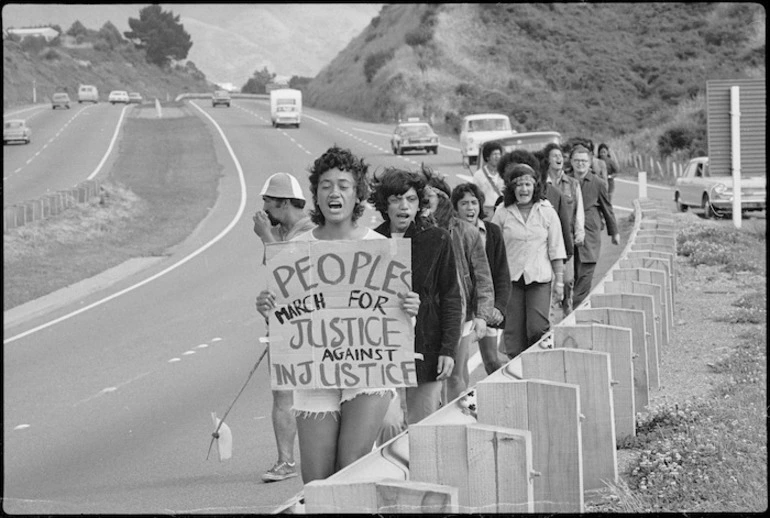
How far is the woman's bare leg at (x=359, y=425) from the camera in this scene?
17.6ft

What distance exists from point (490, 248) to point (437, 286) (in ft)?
8.07

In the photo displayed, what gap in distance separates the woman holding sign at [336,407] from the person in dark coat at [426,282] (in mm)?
615

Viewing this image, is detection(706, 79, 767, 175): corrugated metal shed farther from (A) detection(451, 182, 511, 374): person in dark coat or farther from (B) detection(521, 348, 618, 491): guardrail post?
(B) detection(521, 348, 618, 491): guardrail post

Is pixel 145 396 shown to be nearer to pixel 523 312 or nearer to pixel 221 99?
pixel 523 312

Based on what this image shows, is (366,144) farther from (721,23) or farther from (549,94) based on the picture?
(721,23)

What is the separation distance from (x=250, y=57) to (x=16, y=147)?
122 meters

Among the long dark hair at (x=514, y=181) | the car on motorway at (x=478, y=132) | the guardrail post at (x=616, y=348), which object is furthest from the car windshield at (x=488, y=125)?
the guardrail post at (x=616, y=348)

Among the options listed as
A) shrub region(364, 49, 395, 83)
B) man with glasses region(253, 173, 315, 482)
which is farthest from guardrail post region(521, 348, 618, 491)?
shrub region(364, 49, 395, 83)

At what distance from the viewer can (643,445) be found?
7.00 m

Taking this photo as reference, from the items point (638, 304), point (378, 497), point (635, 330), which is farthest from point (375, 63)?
point (378, 497)

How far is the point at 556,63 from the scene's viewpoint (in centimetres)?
8638

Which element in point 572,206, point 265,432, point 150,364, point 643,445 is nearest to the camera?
point 643,445

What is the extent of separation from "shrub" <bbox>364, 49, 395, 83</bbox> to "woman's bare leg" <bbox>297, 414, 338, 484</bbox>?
87033 millimetres

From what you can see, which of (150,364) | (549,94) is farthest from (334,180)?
(549,94)
